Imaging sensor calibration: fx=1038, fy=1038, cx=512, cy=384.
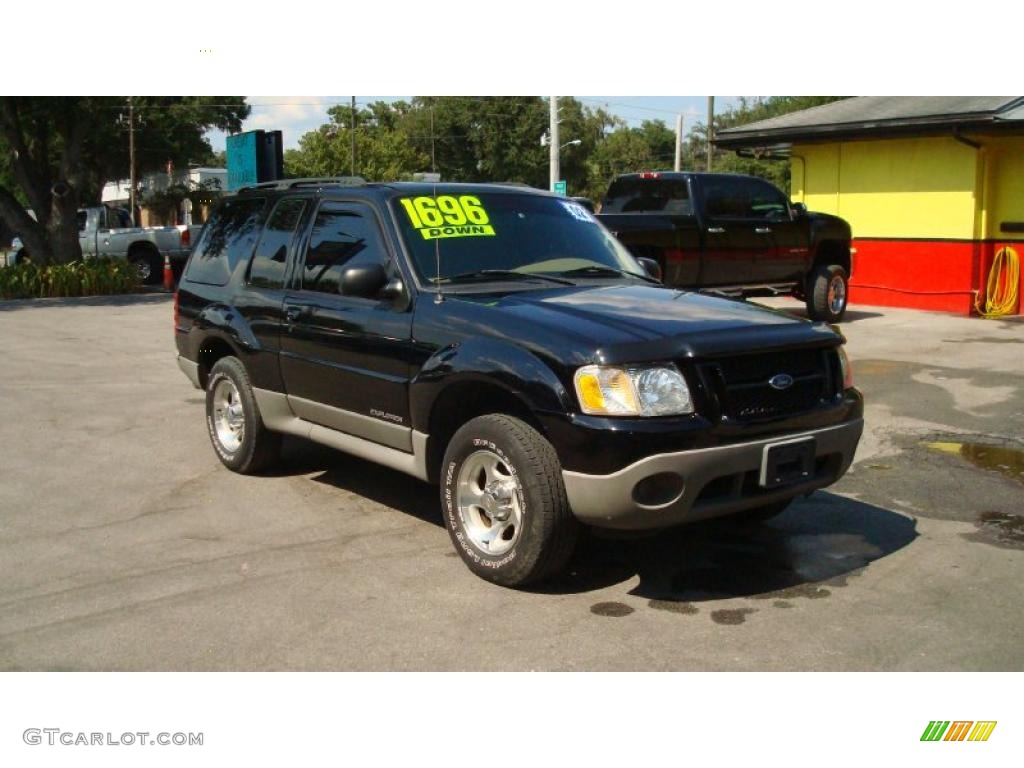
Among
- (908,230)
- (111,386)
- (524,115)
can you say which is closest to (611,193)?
(908,230)

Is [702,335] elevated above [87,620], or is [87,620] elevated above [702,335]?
[702,335]

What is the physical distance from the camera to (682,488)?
4387 mm

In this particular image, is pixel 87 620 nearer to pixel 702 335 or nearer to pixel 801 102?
pixel 702 335

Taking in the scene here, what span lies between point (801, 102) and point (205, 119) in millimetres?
23612

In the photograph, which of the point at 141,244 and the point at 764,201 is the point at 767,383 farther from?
the point at 141,244

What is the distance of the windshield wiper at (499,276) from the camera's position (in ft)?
18.1

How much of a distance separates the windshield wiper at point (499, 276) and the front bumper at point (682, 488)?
147 centimetres

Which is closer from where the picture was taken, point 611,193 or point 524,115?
point 611,193

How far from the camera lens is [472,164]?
26.3 meters

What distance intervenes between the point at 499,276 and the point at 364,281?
0.75 meters

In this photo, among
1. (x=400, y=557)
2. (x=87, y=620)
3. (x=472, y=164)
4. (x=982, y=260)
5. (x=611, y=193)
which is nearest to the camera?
(x=87, y=620)

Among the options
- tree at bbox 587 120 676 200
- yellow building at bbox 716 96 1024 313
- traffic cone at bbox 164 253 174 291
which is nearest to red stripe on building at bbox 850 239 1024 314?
yellow building at bbox 716 96 1024 313

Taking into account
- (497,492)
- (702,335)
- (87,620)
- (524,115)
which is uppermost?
(524,115)

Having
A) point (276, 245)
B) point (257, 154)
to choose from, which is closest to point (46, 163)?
point (257, 154)
